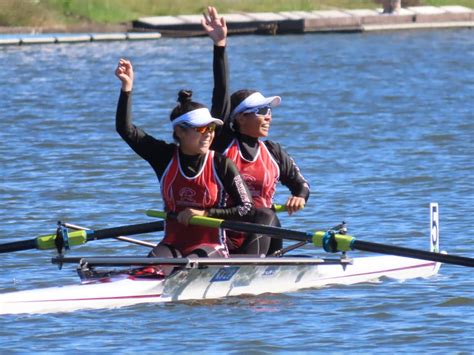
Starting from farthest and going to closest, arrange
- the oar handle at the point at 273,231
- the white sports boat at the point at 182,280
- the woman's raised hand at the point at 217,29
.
Result: the woman's raised hand at the point at 217,29
the oar handle at the point at 273,231
the white sports boat at the point at 182,280

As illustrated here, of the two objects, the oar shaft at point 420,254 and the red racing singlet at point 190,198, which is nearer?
the oar shaft at point 420,254

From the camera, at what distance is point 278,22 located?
48594 millimetres

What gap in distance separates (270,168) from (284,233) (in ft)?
2.80

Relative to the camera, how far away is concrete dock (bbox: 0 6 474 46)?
44.8m

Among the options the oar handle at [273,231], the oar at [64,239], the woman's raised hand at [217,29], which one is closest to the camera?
the oar handle at [273,231]

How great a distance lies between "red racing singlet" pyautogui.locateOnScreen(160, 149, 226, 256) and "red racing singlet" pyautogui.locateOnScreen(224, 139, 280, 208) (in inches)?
16.4

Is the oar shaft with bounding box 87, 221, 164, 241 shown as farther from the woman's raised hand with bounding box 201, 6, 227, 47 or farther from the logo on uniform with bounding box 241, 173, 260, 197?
the woman's raised hand with bounding box 201, 6, 227, 47

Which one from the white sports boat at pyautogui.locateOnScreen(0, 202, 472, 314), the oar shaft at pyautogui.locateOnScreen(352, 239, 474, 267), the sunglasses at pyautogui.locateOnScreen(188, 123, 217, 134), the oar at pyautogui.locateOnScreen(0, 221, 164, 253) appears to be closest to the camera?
the oar shaft at pyautogui.locateOnScreen(352, 239, 474, 267)

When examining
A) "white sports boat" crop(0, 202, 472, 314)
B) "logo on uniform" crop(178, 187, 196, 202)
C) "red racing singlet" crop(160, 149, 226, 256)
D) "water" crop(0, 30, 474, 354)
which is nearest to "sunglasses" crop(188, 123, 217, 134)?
"red racing singlet" crop(160, 149, 226, 256)

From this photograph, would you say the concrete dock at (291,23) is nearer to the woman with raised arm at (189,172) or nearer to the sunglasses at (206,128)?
the woman with raised arm at (189,172)

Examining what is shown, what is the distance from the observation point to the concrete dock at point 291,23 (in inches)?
1762

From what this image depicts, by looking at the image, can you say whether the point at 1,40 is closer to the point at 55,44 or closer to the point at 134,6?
the point at 55,44

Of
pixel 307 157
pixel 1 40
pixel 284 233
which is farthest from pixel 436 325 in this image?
pixel 1 40

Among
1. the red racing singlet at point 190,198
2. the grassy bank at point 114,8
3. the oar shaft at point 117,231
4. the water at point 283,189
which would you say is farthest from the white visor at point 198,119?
the grassy bank at point 114,8
